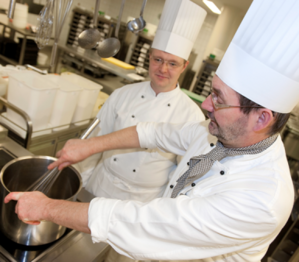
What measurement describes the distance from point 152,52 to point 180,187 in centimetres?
96

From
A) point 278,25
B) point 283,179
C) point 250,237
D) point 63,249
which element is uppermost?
point 278,25

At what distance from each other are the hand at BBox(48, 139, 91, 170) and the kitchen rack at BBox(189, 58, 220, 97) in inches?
165

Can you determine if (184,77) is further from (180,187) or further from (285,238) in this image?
(180,187)

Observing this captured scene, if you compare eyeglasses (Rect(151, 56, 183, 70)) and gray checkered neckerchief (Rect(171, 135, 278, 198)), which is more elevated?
eyeglasses (Rect(151, 56, 183, 70))

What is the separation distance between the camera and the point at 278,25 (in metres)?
0.73

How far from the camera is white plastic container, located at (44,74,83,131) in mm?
1717

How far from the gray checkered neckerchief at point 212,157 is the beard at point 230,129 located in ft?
0.21

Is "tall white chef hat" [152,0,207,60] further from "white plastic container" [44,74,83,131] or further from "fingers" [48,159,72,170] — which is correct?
"fingers" [48,159,72,170]

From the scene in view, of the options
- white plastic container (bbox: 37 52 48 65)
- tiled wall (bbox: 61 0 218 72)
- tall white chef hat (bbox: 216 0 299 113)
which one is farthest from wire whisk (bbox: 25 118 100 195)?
tiled wall (bbox: 61 0 218 72)

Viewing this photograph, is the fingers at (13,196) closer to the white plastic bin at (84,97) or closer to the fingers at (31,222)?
the fingers at (31,222)

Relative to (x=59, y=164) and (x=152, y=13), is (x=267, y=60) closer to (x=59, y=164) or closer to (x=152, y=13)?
(x=59, y=164)

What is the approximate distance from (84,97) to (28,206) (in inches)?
53.5

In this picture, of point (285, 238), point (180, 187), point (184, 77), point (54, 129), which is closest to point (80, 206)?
point (180, 187)

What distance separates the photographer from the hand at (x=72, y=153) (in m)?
0.97
